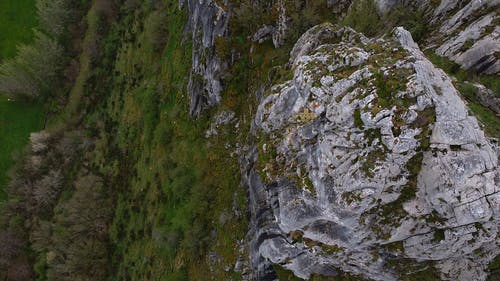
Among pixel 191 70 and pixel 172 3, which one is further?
pixel 172 3

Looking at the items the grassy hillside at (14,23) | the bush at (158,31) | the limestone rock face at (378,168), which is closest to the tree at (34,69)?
the grassy hillside at (14,23)

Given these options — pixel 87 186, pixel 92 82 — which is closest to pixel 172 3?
pixel 92 82

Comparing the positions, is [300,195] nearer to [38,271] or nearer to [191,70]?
[191,70]

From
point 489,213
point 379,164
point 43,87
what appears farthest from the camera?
point 43,87

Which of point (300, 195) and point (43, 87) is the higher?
point (43, 87)

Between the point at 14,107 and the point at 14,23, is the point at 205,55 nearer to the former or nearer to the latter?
the point at 14,107

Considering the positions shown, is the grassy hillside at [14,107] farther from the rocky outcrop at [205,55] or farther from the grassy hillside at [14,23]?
the rocky outcrop at [205,55]
